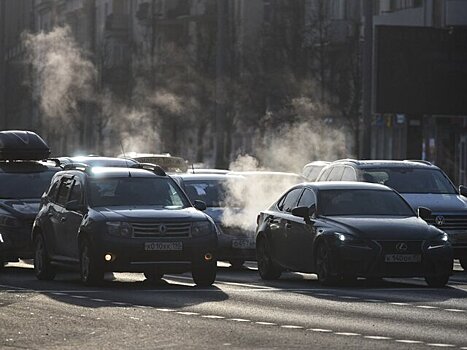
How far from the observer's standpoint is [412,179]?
30125 millimetres

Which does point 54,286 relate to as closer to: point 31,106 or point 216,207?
point 216,207

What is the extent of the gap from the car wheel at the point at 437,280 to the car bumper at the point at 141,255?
2.87 meters

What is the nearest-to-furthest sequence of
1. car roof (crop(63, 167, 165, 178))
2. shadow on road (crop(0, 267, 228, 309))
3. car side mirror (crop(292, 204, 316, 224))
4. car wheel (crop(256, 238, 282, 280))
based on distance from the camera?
shadow on road (crop(0, 267, 228, 309)) → car side mirror (crop(292, 204, 316, 224)) → car roof (crop(63, 167, 165, 178)) → car wheel (crop(256, 238, 282, 280))

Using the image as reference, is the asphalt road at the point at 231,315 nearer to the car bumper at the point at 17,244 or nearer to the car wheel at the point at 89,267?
the car wheel at the point at 89,267

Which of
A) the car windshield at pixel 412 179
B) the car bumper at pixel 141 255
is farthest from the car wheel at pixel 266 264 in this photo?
the car windshield at pixel 412 179

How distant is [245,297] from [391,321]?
150 inches

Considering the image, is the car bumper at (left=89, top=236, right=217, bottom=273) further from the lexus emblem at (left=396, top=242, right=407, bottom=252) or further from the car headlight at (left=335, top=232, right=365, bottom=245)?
the lexus emblem at (left=396, top=242, right=407, bottom=252)

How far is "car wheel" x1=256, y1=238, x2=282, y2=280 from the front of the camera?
25266 mm

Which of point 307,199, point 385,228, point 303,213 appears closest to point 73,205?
point 303,213

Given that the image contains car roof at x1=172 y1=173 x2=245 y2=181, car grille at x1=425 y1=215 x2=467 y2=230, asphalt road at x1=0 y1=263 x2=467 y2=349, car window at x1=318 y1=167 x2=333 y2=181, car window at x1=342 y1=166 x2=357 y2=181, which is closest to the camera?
asphalt road at x1=0 y1=263 x2=467 y2=349

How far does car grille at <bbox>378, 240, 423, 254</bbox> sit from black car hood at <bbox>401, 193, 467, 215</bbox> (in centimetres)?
539

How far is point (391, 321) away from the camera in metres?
17.4

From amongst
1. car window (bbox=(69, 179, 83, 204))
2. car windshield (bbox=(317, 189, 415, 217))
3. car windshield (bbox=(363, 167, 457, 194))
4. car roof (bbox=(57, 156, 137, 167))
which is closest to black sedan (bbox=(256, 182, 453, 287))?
car windshield (bbox=(317, 189, 415, 217))

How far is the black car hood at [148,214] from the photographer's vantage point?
75.5 feet
